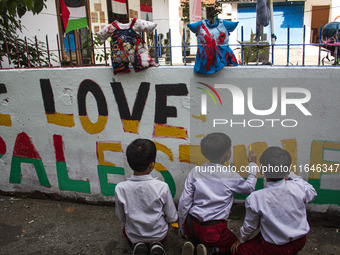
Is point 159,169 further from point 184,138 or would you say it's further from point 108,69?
point 108,69

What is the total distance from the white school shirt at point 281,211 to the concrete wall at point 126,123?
800mm

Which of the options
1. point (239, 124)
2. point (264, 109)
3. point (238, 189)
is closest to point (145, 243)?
point (238, 189)

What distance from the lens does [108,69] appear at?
3.00 metres

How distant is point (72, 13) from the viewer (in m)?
4.82

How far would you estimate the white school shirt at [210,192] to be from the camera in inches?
88.3

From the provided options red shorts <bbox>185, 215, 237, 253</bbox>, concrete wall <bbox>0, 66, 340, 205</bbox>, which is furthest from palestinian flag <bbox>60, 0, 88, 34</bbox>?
red shorts <bbox>185, 215, 237, 253</bbox>

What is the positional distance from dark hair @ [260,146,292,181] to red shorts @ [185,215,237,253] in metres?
0.54

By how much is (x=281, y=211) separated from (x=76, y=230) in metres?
1.95

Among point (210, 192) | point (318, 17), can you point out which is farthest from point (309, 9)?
point (210, 192)

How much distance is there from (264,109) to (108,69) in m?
1.55

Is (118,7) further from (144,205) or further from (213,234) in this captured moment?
(213,234)

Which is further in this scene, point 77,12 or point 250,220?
point 77,12

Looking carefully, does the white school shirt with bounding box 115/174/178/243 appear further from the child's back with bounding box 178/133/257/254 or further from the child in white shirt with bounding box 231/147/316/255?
the child in white shirt with bounding box 231/147/316/255

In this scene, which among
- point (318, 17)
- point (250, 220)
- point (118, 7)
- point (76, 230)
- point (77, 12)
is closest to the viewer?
point (250, 220)
